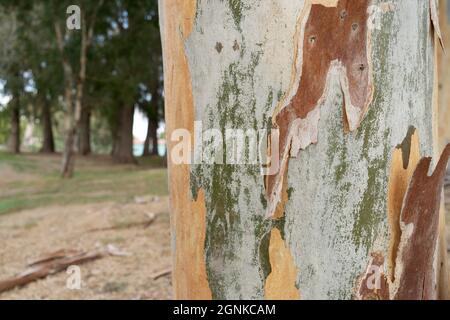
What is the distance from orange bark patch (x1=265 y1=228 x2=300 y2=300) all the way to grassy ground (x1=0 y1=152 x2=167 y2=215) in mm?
8353

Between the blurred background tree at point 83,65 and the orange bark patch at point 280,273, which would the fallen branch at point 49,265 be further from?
the blurred background tree at point 83,65

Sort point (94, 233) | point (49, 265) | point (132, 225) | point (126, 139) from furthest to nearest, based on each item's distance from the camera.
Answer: point (126, 139) < point (132, 225) < point (94, 233) < point (49, 265)

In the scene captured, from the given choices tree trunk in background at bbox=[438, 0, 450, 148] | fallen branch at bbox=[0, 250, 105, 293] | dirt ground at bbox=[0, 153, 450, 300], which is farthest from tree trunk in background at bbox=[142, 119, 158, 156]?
tree trunk in background at bbox=[438, 0, 450, 148]

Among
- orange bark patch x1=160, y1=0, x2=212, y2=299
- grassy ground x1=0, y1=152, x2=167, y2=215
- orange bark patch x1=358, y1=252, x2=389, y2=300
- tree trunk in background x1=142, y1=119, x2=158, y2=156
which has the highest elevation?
tree trunk in background x1=142, y1=119, x2=158, y2=156

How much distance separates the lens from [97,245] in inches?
236

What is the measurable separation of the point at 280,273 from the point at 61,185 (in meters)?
12.6

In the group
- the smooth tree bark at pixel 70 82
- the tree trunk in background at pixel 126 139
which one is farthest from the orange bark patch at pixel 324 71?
the tree trunk in background at pixel 126 139

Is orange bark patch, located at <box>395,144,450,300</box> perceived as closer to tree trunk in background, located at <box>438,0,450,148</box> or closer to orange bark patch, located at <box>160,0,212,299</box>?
orange bark patch, located at <box>160,0,212,299</box>

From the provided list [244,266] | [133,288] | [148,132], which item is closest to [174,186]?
[244,266]

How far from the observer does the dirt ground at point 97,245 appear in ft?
14.7

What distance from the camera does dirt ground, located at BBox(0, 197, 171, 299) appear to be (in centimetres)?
447

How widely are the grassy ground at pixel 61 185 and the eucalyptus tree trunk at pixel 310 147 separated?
834cm

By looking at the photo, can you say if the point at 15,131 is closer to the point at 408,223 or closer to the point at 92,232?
the point at 92,232

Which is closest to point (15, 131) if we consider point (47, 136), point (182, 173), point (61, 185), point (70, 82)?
point (47, 136)
